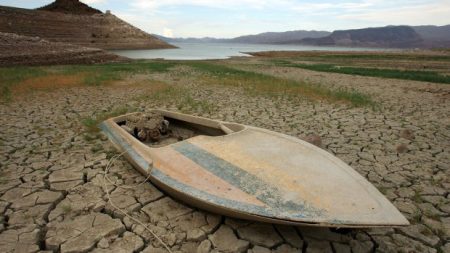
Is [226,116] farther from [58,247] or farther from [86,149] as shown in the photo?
[58,247]

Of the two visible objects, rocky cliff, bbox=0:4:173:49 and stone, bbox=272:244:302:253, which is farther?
rocky cliff, bbox=0:4:173:49

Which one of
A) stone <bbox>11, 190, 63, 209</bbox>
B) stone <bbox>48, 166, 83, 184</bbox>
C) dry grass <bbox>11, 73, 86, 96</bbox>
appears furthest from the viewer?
dry grass <bbox>11, 73, 86, 96</bbox>

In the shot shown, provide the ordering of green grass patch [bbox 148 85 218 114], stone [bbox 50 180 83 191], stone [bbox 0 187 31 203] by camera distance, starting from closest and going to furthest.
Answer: stone [bbox 0 187 31 203] → stone [bbox 50 180 83 191] → green grass patch [bbox 148 85 218 114]

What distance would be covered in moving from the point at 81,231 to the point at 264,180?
1785 mm

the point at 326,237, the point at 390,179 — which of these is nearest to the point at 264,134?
the point at 326,237

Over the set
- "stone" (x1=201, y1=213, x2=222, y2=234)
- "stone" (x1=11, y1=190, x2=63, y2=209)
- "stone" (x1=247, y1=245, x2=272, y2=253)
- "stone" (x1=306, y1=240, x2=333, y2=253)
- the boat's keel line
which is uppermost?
the boat's keel line

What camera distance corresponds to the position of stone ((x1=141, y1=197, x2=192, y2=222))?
2.88 m

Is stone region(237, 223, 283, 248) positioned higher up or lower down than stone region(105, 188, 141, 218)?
lower down

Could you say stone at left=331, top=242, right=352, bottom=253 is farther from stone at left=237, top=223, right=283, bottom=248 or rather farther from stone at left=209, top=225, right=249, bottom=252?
stone at left=209, top=225, right=249, bottom=252

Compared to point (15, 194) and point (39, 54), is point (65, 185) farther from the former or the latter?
point (39, 54)

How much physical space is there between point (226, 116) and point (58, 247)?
5.05 metres

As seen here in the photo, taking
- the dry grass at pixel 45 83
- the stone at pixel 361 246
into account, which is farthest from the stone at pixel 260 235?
the dry grass at pixel 45 83

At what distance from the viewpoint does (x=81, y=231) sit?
264cm

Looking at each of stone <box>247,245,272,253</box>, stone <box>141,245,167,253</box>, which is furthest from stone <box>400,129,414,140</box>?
stone <box>141,245,167,253</box>
